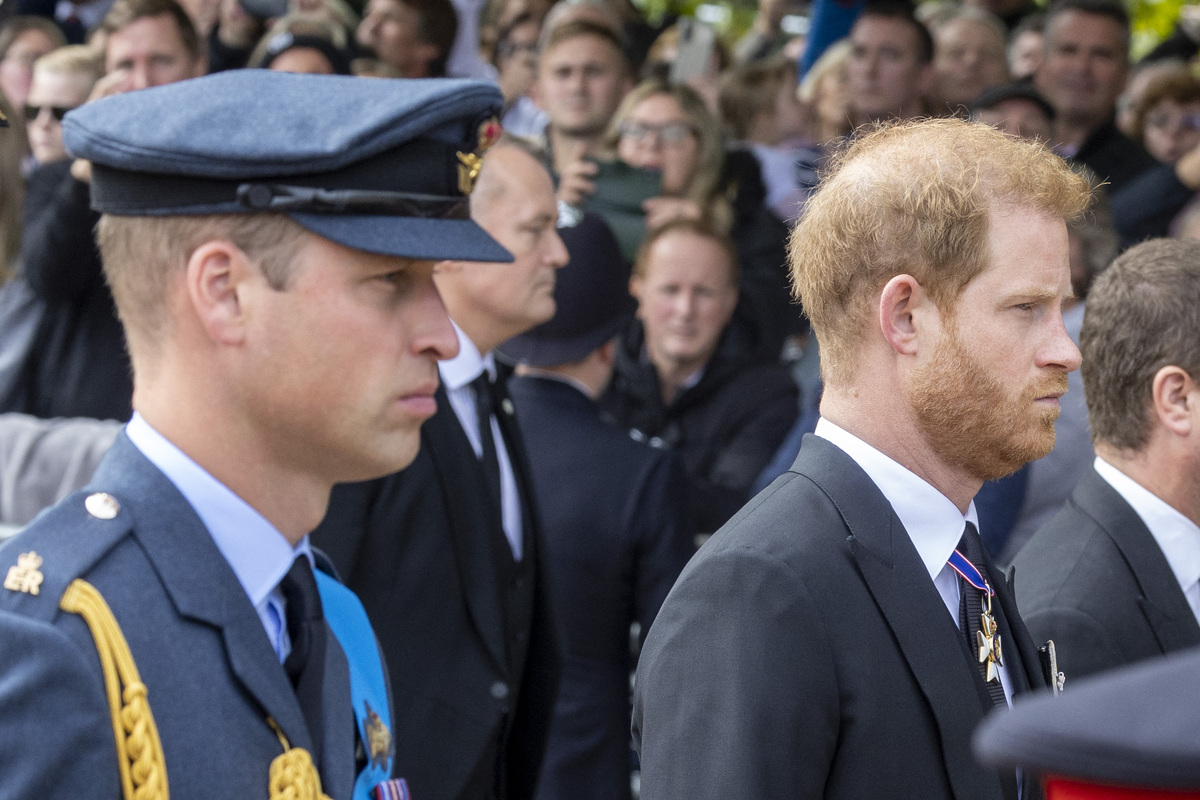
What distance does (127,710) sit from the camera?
4.73 ft

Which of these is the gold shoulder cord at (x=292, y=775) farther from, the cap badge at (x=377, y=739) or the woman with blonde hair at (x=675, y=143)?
the woman with blonde hair at (x=675, y=143)

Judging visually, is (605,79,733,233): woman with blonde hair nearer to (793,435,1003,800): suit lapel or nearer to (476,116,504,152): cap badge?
(476,116,504,152): cap badge

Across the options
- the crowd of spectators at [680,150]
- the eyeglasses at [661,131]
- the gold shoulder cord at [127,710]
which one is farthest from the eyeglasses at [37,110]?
the gold shoulder cord at [127,710]

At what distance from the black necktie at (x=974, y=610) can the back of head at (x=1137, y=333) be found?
2.25ft

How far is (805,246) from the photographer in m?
2.04

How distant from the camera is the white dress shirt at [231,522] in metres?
1.66

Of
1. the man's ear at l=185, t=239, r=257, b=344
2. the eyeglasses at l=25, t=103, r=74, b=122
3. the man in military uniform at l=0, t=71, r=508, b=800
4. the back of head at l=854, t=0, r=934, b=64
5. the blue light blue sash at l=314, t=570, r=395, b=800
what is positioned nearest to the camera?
the man in military uniform at l=0, t=71, r=508, b=800

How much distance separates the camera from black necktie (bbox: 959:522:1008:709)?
185 cm

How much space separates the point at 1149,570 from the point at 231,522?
1.67m

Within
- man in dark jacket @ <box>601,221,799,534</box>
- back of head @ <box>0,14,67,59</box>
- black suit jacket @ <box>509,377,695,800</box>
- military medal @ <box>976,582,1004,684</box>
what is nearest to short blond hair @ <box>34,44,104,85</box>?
back of head @ <box>0,14,67,59</box>

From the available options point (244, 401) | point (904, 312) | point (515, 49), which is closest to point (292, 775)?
point (244, 401)

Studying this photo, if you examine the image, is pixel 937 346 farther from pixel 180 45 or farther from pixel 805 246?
pixel 180 45

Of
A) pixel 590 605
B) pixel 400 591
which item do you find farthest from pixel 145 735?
pixel 590 605

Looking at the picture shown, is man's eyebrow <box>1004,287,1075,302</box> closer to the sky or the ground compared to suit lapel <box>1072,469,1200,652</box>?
closer to the sky
